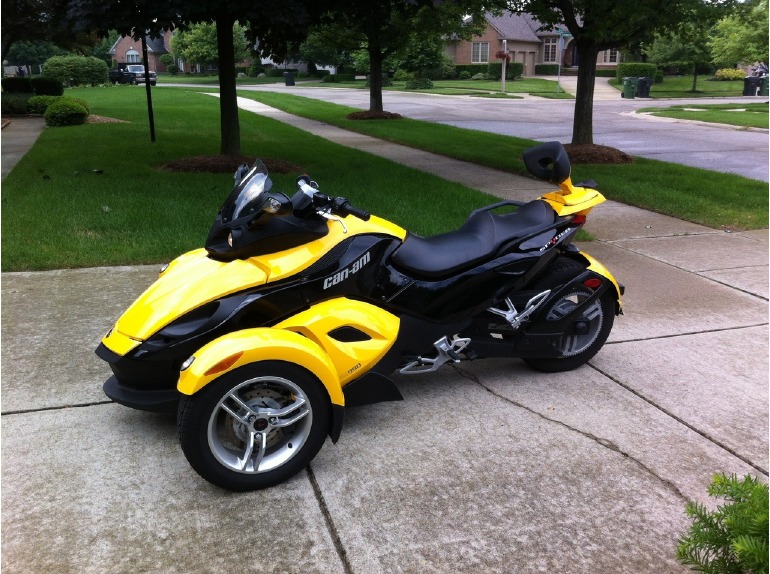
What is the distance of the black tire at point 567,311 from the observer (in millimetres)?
4250

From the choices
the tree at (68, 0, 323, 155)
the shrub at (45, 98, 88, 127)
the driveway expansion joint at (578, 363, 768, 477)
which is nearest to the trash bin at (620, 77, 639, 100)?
the shrub at (45, 98, 88, 127)

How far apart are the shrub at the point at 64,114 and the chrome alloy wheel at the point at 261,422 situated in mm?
17064

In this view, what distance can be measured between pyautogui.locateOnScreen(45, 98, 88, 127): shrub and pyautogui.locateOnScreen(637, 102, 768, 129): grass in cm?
1857

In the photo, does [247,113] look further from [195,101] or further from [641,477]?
[641,477]

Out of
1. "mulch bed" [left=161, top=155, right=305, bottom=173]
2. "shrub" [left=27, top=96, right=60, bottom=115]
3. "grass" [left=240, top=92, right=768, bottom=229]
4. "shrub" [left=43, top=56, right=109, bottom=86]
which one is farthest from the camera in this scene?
"shrub" [left=43, top=56, right=109, bottom=86]

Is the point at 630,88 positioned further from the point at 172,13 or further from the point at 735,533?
the point at 735,533

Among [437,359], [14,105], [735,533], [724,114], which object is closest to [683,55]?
[724,114]

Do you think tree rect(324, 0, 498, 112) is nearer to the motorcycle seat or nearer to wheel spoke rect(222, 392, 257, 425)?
the motorcycle seat

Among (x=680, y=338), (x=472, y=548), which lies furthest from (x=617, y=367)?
(x=472, y=548)

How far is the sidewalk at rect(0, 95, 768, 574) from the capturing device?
2.75 meters

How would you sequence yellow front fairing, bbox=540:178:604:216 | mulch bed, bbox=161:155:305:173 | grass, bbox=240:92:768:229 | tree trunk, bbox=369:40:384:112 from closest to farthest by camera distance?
yellow front fairing, bbox=540:178:604:216 < grass, bbox=240:92:768:229 < mulch bed, bbox=161:155:305:173 < tree trunk, bbox=369:40:384:112

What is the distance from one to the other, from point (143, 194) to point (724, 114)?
23.0 m

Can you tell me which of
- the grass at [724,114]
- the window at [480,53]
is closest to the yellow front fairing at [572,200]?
the grass at [724,114]

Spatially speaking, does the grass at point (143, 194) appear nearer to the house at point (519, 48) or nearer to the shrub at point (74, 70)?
the shrub at point (74, 70)
